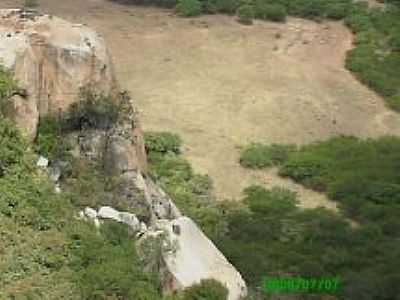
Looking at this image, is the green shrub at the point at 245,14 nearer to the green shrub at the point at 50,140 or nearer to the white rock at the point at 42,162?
the green shrub at the point at 50,140

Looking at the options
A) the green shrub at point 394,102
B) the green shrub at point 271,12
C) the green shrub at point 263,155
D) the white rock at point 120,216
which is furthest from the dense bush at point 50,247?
the green shrub at point 271,12

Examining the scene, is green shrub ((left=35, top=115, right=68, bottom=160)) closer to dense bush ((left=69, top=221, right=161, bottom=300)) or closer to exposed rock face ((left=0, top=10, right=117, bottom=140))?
exposed rock face ((left=0, top=10, right=117, bottom=140))

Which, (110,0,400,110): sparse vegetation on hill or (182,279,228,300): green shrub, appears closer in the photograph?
(182,279,228,300): green shrub

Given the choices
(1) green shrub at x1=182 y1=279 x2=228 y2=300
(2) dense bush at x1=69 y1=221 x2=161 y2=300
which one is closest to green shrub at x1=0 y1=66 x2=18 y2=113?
(2) dense bush at x1=69 y1=221 x2=161 y2=300

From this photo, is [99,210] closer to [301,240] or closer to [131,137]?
[131,137]

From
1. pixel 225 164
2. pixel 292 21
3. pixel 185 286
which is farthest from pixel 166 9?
pixel 185 286

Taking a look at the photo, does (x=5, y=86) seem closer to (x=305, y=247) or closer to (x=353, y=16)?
(x=305, y=247)
